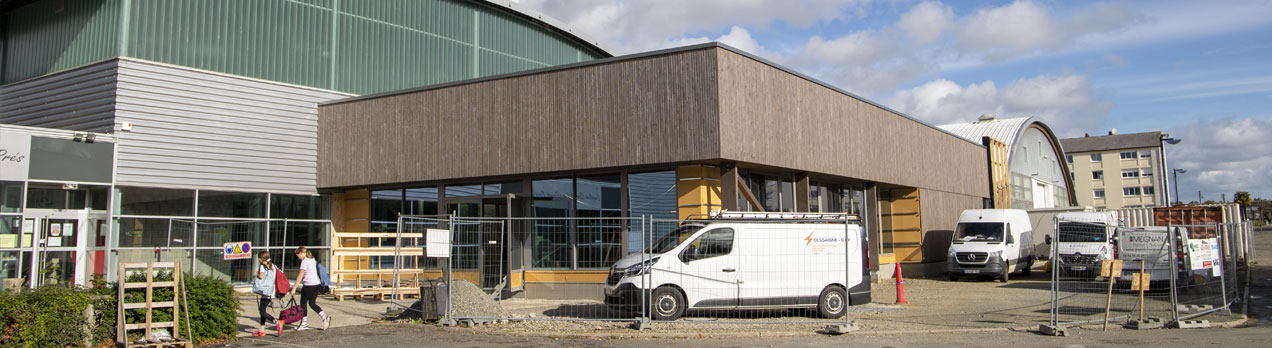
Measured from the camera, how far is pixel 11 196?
54.1 feet

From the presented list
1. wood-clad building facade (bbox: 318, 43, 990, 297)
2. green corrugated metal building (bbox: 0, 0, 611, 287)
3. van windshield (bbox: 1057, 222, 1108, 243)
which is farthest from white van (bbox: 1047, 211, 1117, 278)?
green corrugated metal building (bbox: 0, 0, 611, 287)

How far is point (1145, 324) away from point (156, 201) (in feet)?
61.9

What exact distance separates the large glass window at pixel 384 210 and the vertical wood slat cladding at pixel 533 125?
717 mm

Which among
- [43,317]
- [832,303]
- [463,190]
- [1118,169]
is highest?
[1118,169]

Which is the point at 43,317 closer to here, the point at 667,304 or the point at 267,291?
the point at 267,291

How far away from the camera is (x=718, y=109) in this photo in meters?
15.4

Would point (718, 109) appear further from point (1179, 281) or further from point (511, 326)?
point (1179, 281)

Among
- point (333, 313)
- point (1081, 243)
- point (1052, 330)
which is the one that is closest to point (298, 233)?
point (333, 313)

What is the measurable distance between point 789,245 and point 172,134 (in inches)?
544

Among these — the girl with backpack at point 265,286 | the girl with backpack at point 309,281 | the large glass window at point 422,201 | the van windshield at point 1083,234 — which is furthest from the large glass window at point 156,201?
the van windshield at point 1083,234

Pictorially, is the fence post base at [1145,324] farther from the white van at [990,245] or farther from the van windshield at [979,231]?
the van windshield at [979,231]

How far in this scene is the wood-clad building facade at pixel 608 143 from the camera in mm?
16047

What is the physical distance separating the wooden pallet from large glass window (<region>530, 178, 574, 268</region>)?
7.24m

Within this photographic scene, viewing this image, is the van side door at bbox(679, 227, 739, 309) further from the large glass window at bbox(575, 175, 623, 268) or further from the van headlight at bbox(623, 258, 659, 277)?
the large glass window at bbox(575, 175, 623, 268)
